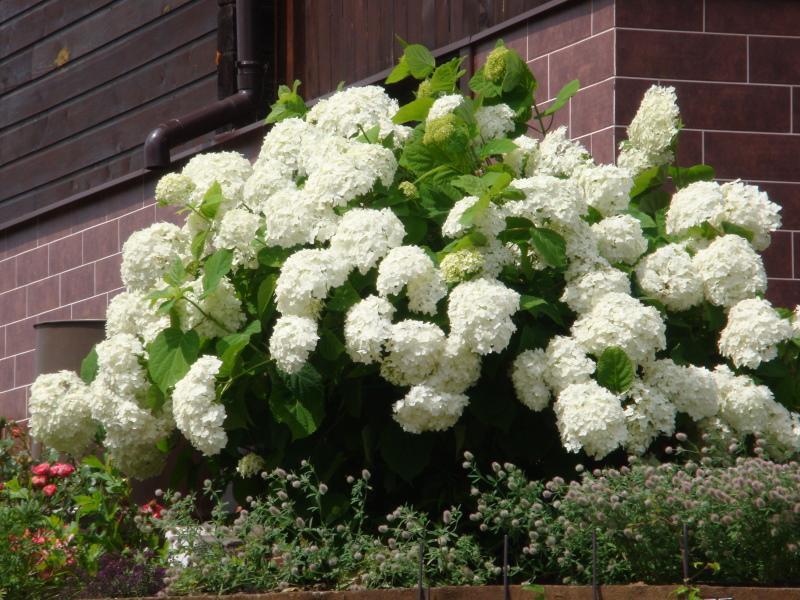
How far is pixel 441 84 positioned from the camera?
4.61 m

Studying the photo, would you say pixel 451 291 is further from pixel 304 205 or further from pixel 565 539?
pixel 565 539

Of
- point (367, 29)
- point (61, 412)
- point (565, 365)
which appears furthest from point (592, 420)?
point (367, 29)

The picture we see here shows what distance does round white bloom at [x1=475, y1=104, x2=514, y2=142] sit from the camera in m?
4.42

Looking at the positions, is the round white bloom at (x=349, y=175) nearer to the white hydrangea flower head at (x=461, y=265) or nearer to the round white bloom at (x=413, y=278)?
the round white bloom at (x=413, y=278)

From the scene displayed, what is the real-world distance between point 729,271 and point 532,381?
648mm

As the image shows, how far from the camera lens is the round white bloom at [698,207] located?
429cm

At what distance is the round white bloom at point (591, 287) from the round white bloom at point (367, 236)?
478 millimetres

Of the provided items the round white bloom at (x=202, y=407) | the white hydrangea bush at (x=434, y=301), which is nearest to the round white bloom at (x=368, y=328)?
the white hydrangea bush at (x=434, y=301)

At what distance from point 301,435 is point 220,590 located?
456mm

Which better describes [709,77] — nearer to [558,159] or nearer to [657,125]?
[657,125]

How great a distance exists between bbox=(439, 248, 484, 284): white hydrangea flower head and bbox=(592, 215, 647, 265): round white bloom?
42cm

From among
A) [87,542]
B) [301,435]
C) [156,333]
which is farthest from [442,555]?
[87,542]

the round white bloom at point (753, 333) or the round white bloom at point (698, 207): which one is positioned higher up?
the round white bloom at point (698, 207)

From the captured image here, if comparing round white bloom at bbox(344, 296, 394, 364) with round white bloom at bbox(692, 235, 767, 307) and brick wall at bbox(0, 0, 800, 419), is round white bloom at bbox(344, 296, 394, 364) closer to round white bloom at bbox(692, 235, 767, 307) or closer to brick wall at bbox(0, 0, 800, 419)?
round white bloom at bbox(692, 235, 767, 307)
